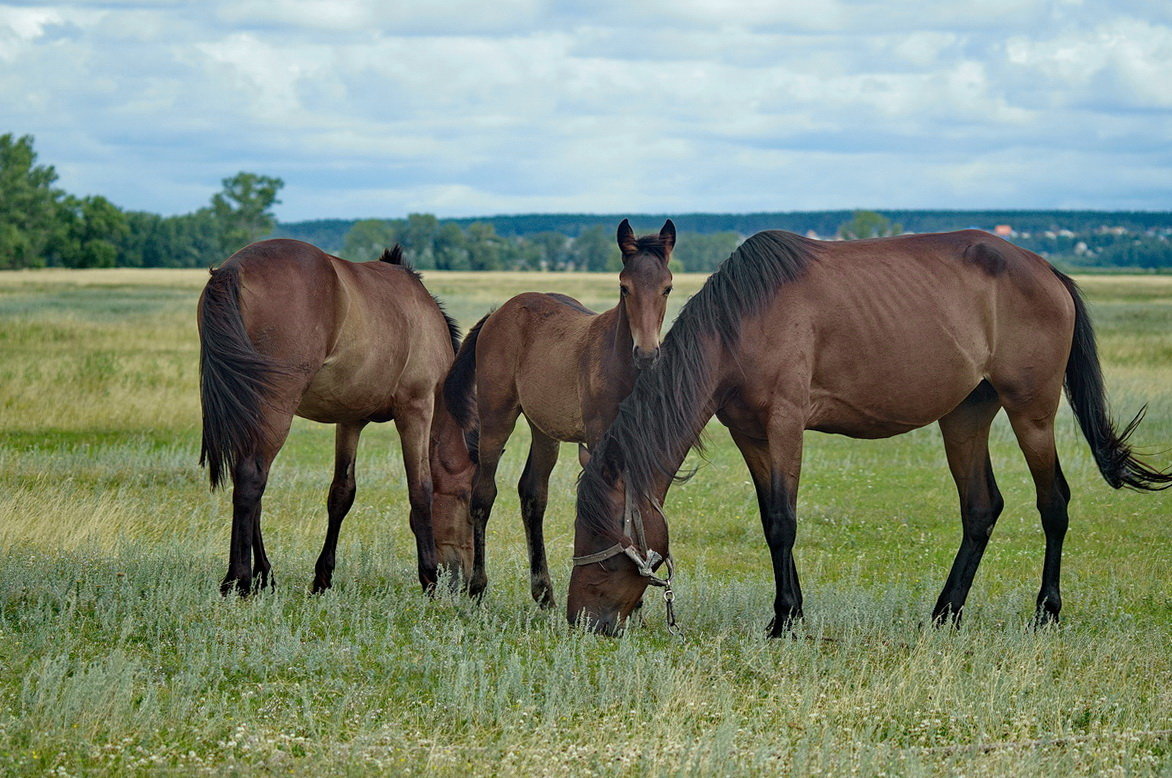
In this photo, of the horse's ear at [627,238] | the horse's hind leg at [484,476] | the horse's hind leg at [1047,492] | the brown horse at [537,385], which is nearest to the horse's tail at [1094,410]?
the horse's hind leg at [1047,492]

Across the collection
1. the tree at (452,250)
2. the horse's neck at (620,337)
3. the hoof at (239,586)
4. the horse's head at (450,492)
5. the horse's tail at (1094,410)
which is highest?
the tree at (452,250)

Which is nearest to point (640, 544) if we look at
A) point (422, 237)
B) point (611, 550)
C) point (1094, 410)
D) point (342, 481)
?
point (611, 550)

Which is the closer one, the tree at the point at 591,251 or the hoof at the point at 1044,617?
the hoof at the point at 1044,617

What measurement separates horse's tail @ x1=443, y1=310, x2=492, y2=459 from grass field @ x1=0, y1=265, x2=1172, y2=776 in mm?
1257

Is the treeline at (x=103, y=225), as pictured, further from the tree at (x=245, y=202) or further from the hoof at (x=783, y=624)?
the hoof at (x=783, y=624)

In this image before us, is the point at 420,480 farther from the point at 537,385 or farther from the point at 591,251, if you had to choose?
the point at 591,251

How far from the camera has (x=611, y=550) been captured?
20.2 ft

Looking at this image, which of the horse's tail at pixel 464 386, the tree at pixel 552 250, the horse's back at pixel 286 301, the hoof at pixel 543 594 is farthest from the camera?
the tree at pixel 552 250

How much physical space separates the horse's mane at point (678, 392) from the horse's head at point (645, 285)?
292mm

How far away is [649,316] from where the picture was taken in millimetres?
5891

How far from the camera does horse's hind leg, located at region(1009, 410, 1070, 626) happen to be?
748 cm

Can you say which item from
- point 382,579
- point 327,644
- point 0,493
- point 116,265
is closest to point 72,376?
point 0,493

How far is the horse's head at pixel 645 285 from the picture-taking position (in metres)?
5.88

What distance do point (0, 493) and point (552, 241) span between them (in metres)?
107
